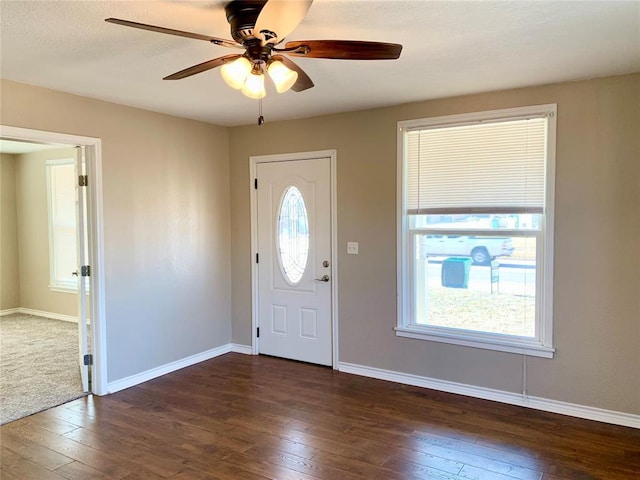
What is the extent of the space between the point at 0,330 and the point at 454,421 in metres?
5.74

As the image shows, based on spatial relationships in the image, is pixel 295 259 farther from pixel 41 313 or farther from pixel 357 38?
pixel 41 313

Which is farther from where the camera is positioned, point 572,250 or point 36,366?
point 36,366

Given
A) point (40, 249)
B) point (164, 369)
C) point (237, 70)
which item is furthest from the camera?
point (40, 249)

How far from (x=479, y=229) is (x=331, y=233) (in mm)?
1382

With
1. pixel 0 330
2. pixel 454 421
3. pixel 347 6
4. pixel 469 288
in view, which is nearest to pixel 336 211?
pixel 469 288

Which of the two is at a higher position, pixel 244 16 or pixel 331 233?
pixel 244 16

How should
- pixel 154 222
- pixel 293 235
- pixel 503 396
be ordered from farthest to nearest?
pixel 293 235
pixel 154 222
pixel 503 396

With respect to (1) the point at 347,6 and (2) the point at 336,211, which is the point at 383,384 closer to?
(2) the point at 336,211

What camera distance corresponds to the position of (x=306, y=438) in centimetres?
306

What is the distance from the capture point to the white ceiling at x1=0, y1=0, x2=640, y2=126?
2.12 metres

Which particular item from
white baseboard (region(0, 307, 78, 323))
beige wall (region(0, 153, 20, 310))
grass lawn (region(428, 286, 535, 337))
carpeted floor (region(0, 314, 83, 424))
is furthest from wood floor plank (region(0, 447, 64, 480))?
beige wall (region(0, 153, 20, 310))

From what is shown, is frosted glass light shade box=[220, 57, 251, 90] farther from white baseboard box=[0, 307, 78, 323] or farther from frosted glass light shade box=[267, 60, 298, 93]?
white baseboard box=[0, 307, 78, 323]

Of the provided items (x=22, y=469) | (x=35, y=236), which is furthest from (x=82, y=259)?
(x=35, y=236)

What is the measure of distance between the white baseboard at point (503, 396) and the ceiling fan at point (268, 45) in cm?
278
